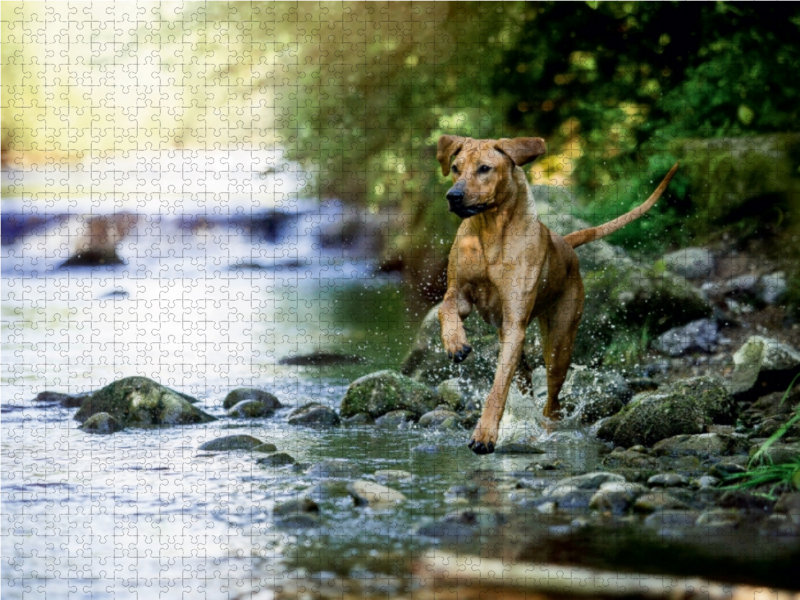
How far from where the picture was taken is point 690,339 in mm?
11203

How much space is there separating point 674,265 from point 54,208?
39.2ft

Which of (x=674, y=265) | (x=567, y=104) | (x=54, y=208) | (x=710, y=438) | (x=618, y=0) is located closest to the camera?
(x=710, y=438)

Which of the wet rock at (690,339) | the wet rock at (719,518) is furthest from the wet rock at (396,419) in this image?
the wet rock at (690,339)

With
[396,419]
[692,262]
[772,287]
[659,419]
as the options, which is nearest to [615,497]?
[659,419]

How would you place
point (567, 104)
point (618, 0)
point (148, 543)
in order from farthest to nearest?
point (567, 104), point (618, 0), point (148, 543)

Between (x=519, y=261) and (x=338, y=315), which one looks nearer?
(x=519, y=261)

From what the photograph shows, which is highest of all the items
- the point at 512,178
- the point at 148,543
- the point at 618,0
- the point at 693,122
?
the point at 618,0

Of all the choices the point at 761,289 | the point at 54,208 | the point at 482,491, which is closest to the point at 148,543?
the point at 482,491

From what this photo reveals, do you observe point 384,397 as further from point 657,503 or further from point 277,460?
point 657,503

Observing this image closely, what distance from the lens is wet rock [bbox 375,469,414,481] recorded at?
6559 mm

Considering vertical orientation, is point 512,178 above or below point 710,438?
above

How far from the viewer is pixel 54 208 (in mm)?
20266

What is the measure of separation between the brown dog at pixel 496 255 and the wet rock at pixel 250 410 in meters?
2.18

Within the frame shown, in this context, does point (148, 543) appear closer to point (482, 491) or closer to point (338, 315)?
point (482, 491)
